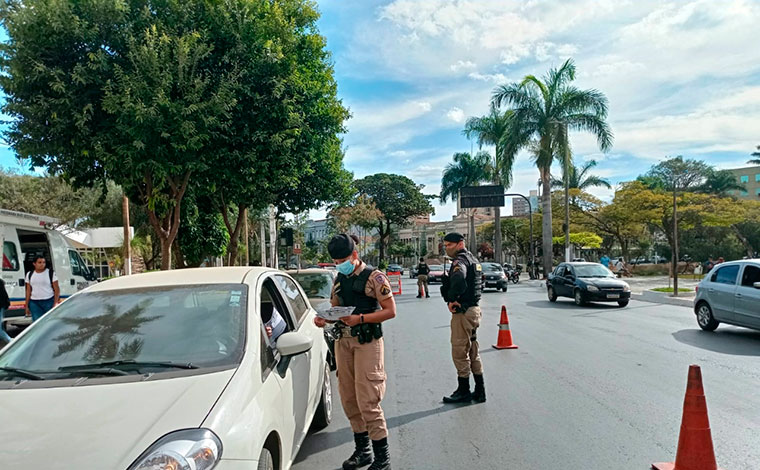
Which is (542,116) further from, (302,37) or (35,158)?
(35,158)

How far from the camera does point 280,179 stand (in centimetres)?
1335

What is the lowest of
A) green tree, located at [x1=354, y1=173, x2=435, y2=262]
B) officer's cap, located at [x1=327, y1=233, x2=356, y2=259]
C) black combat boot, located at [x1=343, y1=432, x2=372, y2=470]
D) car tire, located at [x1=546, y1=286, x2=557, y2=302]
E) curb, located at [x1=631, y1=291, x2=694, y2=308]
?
curb, located at [x1=631, y1=291, x2=694, y2=308]

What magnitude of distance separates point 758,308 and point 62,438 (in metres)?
11.4

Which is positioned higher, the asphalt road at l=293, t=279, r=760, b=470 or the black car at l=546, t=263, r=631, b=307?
the black car at l=546, t=263, r=631, b=307

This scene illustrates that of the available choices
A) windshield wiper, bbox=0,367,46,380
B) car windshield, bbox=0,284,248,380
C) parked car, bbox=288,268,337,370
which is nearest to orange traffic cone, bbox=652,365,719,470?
car windshield, bbox=0,284,248,380

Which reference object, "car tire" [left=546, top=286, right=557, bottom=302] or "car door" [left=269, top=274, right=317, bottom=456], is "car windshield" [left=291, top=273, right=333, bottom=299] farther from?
"car tire" [left=546, top=286, right=557, bottom=302]

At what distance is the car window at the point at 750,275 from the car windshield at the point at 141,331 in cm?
1049

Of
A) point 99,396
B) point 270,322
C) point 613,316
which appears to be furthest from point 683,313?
point 99,396

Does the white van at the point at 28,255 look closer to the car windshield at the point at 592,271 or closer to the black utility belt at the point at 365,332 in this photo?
the black utility belt at the point at 365,332

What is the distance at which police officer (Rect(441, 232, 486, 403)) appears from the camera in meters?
5.96

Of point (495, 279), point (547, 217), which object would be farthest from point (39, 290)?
point (547, 217)

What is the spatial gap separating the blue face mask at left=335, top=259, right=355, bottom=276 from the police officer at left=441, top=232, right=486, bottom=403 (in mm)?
1871

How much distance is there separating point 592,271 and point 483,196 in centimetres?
1968

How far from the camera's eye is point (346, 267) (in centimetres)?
440
